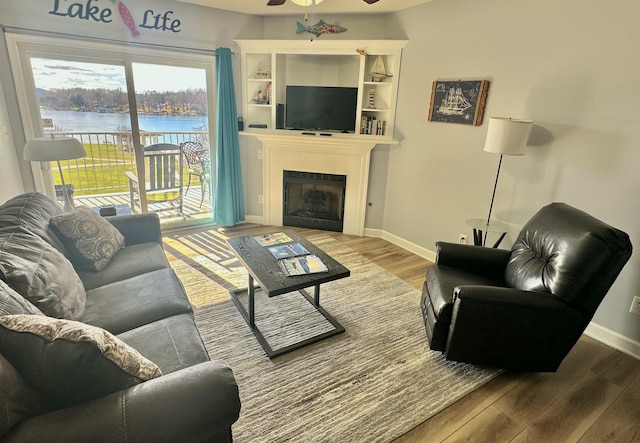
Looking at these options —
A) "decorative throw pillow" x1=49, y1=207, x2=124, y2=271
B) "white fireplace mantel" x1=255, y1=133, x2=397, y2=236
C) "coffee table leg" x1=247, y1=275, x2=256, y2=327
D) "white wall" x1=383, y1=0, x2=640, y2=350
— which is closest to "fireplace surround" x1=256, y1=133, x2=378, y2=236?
"white fireplace mantel" x1=255, y1=133, x2=397, y2=236

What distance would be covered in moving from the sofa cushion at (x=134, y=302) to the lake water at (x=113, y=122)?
225 centimetres

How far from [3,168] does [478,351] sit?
381 cm

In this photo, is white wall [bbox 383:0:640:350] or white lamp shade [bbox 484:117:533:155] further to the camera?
white lamp shade [bbox 484:117:533:155]

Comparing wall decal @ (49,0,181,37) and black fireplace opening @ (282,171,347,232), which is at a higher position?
wall decal @ (49,0,181,37)

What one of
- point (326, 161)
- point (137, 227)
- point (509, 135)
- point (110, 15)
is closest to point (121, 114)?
point (110, 15)

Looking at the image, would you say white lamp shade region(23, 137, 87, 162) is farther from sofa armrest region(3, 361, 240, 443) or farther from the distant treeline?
sofa armrest region(3, 361, 240, 443)

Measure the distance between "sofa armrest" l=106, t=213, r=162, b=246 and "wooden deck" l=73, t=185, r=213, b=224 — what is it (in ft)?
5.04

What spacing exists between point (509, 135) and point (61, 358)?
2844mm

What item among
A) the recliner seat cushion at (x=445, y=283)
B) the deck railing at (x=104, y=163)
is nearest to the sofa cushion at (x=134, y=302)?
the recliner seat cushion at (x=445, y=283)

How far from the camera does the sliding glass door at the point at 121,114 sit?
3.19 metres

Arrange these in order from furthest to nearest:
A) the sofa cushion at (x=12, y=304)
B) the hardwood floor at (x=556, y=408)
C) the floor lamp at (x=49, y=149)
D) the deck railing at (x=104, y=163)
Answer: the deck railing at (x=104, y=163) → the floor lamp at (x=49, y=149) → the hardwood floor at (x=556, y=408) → the sofa cushion at (x=12, y=304)

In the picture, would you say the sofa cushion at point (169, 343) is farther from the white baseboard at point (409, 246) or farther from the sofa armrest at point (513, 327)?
the white baseboard at point (409, 246)

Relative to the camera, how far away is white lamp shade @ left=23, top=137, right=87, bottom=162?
2578mm

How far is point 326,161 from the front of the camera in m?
4.23
